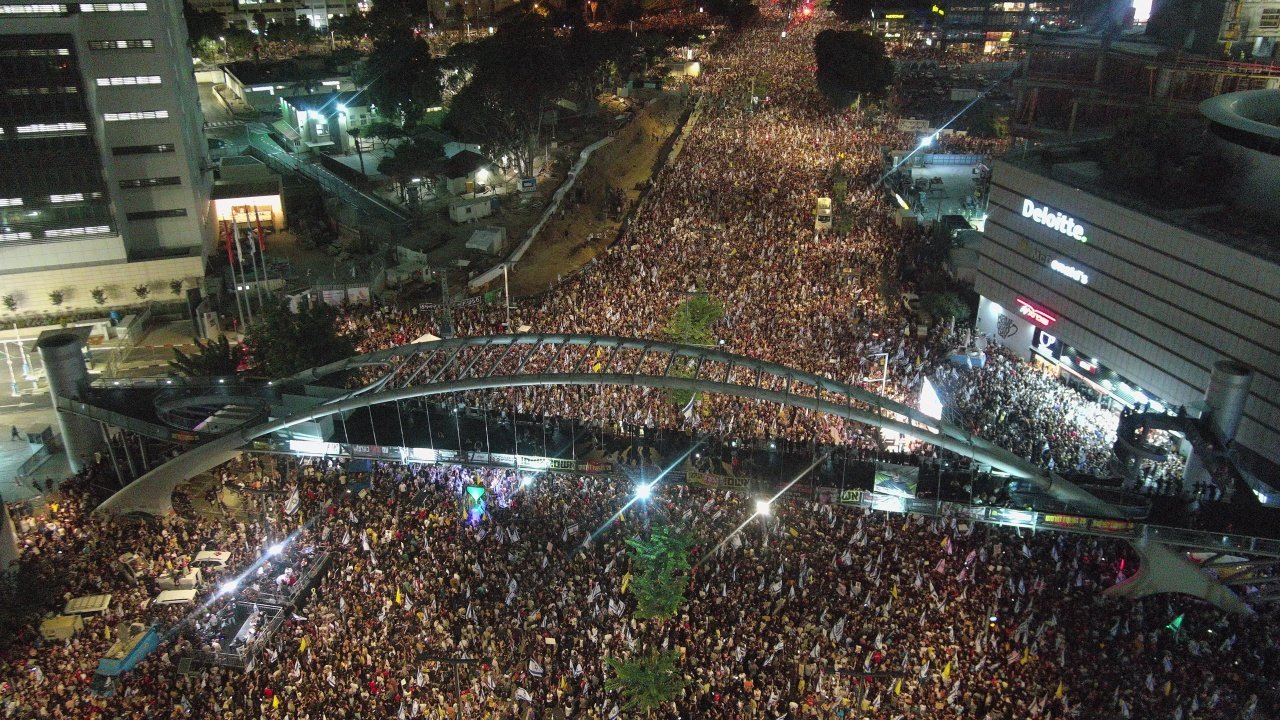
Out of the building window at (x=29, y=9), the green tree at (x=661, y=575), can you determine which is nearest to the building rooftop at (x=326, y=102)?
the building window at (x=29, y=9)

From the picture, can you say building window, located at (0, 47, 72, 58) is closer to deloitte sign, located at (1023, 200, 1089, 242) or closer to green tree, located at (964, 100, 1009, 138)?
deloitte sign, located at (1023, 200, 1089, 242)

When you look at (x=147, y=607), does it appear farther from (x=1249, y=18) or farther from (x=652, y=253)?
(x=1249, y=18)

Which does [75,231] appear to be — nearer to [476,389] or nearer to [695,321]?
[476,389]

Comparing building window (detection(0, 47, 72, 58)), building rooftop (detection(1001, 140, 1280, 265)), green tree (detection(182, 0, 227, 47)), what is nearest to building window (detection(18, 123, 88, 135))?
building window (detection(0, 47, 72, 58))

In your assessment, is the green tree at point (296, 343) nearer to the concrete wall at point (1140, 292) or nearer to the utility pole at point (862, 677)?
the utility pole at point (862, 677)

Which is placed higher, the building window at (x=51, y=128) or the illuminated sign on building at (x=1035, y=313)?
the building window at (x=51, y=128)
